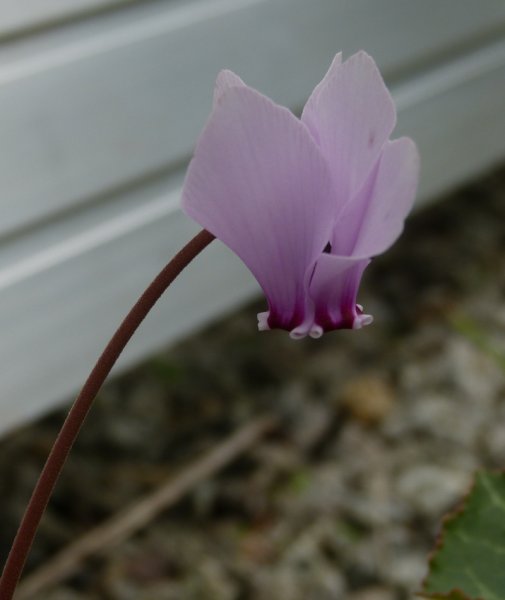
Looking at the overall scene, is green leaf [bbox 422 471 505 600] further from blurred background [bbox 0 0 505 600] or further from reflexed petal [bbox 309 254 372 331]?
blurred background [bbox 0 0 505 600]

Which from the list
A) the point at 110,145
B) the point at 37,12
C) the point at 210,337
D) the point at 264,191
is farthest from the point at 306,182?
the point at 210,337

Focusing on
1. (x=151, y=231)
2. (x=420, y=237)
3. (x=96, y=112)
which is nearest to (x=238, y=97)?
(x=96, y=112)

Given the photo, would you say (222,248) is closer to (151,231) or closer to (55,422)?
(151,231)

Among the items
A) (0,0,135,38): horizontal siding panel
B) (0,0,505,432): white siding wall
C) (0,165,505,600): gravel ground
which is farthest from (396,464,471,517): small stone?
(0,0,135,38): horizontal siding panel

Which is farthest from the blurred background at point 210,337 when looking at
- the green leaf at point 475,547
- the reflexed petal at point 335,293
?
the reflexed petal at point 335,293

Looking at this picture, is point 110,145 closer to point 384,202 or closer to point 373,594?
point 373,594

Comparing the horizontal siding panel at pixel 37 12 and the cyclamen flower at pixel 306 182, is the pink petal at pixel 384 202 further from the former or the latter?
the horizontal siding panel at pixel 37 12
